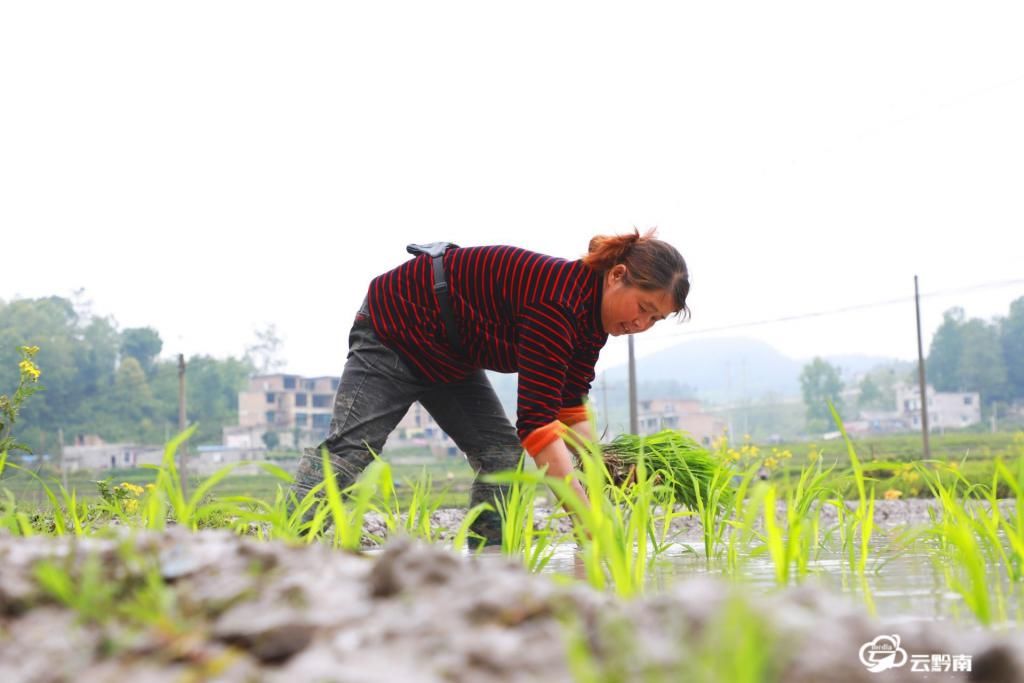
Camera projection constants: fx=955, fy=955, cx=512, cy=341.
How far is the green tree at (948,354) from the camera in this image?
39.6 meters

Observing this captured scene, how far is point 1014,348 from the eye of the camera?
34.6 meters

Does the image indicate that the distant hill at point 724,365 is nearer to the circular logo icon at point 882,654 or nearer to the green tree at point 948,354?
the green tree at point 948,354

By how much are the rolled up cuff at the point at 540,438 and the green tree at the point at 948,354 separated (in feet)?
126

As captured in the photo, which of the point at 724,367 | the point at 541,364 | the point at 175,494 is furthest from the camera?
the point at 724,367

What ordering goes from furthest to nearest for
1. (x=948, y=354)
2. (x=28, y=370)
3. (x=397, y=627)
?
(x=948, y=354), (x=28, y=370), (x=397, y=627)

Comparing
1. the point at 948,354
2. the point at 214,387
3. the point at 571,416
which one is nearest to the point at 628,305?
the point at 571,416

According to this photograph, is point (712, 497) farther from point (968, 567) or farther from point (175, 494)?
point (175, 494)

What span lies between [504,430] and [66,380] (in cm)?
3543

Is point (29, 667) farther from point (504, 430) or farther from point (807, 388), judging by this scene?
point (807, 388)

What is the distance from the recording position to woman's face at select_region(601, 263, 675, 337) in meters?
2.91

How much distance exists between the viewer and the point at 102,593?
1.19 meters

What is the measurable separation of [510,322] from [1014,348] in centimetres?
3636

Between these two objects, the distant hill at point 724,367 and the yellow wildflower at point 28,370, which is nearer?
the yellow wildflower at point 28,370

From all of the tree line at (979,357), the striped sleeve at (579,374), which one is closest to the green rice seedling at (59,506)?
the striped sleeve at (579,374)
